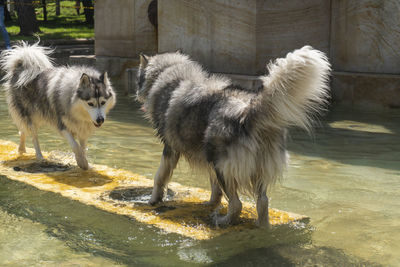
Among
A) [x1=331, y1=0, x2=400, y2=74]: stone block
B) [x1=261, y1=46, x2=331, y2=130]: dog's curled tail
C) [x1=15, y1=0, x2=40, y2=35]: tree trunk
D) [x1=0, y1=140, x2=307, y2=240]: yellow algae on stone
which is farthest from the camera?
[x1=15, y1=0, x2=40, y2=35]: tree trunk

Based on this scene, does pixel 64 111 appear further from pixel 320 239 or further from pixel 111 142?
pixel 320 239

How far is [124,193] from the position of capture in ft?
19.2

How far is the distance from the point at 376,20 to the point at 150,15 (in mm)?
6200

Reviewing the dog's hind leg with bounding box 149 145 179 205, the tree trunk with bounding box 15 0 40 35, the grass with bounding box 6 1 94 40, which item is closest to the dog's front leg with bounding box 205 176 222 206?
the dog's hind leg with bounding box 149 145 179 205

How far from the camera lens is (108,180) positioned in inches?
251

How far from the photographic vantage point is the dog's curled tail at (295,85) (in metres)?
3.80

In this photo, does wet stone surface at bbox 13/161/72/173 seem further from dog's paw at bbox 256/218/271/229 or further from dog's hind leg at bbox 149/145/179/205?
dog's paw at bbox 256/218/271/229

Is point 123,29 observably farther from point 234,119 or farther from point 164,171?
point 234,119

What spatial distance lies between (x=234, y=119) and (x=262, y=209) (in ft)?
2.60

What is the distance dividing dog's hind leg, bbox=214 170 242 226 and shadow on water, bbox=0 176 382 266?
18cm

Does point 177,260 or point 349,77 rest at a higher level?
point 349,77

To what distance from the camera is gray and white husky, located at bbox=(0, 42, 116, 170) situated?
21.8 feet

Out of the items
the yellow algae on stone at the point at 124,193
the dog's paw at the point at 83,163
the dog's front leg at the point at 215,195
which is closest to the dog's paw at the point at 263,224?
the yellow algae on stone at the point at 124,193

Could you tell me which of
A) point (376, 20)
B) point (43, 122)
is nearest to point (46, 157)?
point (43, 122)
